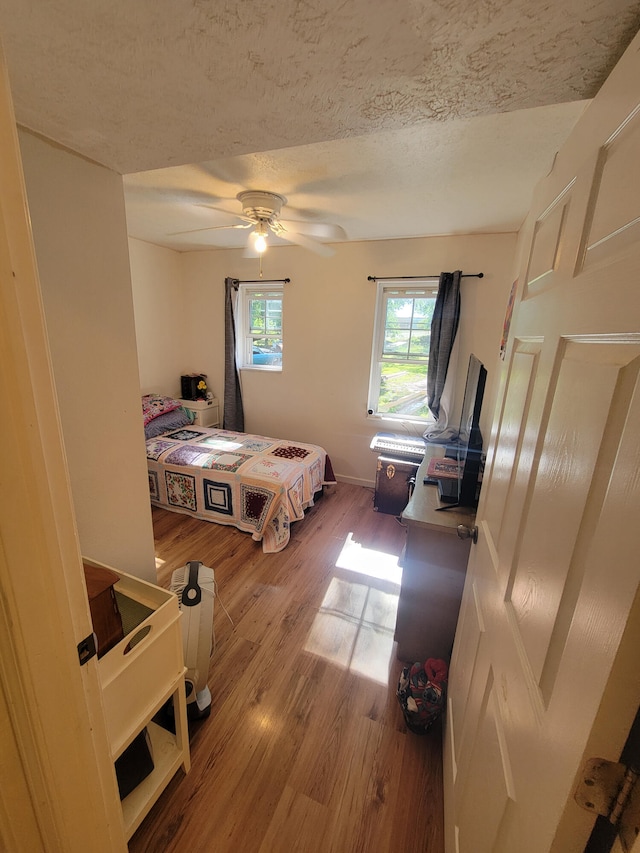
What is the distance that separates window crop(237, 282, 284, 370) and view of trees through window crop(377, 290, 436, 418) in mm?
1248

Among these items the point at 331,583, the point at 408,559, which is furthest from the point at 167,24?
the point at 331,583

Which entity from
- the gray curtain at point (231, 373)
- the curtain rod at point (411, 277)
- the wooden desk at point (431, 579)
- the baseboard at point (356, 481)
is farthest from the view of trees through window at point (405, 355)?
the wooden desk at point (431, 579)

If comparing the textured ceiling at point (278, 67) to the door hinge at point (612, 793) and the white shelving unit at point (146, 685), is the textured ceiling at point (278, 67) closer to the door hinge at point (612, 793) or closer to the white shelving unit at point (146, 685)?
the door hinge at point (612, 793)

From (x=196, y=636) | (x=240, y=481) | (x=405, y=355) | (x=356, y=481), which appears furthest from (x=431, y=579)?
(x=405, y=355)

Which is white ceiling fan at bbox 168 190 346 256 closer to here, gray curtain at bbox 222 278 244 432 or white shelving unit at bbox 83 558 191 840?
A: gray curtain at bbox 222 278 244 432

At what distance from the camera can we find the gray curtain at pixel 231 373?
3.84m

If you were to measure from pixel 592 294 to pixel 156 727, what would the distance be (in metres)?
1.91

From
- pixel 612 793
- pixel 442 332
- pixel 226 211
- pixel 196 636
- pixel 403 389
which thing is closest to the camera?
pixel 612 793

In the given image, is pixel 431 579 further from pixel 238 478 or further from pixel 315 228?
pixel 315 228

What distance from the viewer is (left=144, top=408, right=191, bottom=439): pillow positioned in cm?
340

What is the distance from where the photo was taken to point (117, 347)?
4.11ft

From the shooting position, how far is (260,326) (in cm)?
398

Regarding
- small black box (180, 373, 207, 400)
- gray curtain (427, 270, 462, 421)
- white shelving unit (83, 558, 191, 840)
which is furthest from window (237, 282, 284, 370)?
white shelving unit (83, 558, 191, 840)

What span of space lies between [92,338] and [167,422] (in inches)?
102
